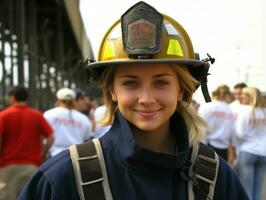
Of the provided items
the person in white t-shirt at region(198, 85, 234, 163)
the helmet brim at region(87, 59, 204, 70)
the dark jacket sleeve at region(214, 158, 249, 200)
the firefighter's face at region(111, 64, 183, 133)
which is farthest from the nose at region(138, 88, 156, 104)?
the person in white t-shirt at region(198, 85, 234, 163)

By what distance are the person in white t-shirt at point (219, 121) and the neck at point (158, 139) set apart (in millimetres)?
6411

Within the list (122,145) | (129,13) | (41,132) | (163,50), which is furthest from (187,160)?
(41,132)

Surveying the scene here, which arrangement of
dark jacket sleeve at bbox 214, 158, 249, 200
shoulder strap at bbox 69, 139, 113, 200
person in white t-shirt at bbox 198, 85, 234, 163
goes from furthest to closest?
person in white t-shirt at bbox 198, 85, 234, 163
dark jacket sleeve at bbox 214, 158, 249, 200
shoulder strap at bbox 69, 139, 113, 200

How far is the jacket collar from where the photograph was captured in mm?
2027

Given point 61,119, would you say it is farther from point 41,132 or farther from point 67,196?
point 67,196

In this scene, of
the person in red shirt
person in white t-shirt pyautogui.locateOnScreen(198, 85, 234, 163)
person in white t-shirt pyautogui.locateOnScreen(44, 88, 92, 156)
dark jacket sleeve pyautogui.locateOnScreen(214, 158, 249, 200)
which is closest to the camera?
dark jacket sleeve pyautogui.locateOnScreen(214, 158, 249, 200)

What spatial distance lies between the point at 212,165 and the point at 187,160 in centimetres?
10

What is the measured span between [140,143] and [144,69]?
299 millimetres

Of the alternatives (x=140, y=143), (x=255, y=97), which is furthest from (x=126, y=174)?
(x=255, y=97)

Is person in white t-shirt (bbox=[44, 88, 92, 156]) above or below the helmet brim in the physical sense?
below

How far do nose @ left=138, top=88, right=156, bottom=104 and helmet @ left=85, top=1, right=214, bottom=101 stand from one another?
11cm

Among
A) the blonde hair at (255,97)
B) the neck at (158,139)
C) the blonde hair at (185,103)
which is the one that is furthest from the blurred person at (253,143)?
the neck at (158,139)

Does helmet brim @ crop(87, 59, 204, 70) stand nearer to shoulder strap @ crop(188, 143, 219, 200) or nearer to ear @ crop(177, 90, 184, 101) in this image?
ear @ crop(177, 90, 184, 101)

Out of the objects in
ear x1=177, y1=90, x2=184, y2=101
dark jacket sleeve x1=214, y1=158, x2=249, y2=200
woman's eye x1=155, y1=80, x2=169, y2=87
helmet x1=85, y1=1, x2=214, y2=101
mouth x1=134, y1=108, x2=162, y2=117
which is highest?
helmet x1=85, y1=1, x2=214, y2=101
